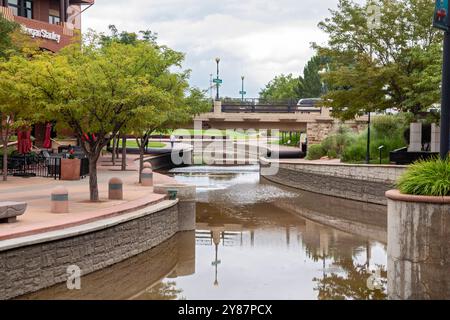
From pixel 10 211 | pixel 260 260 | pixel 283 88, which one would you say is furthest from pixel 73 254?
pixel 283 88

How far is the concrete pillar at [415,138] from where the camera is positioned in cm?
3089

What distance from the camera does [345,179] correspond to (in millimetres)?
31125

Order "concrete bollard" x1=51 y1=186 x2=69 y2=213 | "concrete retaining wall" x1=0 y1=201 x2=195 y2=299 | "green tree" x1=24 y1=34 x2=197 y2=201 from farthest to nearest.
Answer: "green tree" x1=24 y1=34 x2=197 y2=201 < "concrete bollard" x1=51 y1=186 x2=69 y2=213 < "concrete retaining wall" x1=0 y1=201 x2=195 y2=299

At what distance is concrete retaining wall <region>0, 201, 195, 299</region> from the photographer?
1140 centimetres

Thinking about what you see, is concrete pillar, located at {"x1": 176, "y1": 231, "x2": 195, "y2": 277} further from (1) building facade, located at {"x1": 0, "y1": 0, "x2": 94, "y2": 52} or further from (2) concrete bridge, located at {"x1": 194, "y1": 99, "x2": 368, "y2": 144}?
(2) concrete bridge, located at {"x1": 194, "y1": 99, "x2": 368, "y2": 144}

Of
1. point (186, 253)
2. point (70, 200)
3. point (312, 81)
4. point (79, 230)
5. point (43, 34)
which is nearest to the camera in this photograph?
point (79, 230)

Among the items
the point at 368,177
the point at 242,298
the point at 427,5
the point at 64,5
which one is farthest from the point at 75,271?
the point at 64,5

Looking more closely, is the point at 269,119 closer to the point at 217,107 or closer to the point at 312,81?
the point at 217,107

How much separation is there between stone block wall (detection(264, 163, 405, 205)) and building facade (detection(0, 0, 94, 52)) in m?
17.7

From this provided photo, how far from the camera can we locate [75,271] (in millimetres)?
13164

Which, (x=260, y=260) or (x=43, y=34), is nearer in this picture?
(x=260, y=260)

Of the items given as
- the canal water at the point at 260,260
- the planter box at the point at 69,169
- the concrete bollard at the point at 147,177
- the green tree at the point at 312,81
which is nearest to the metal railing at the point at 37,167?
the planter box at the point at 69,169

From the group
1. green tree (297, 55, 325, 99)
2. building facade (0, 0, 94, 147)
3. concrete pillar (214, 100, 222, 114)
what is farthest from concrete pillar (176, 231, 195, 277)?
green tree (297, 55, 325, 99)
